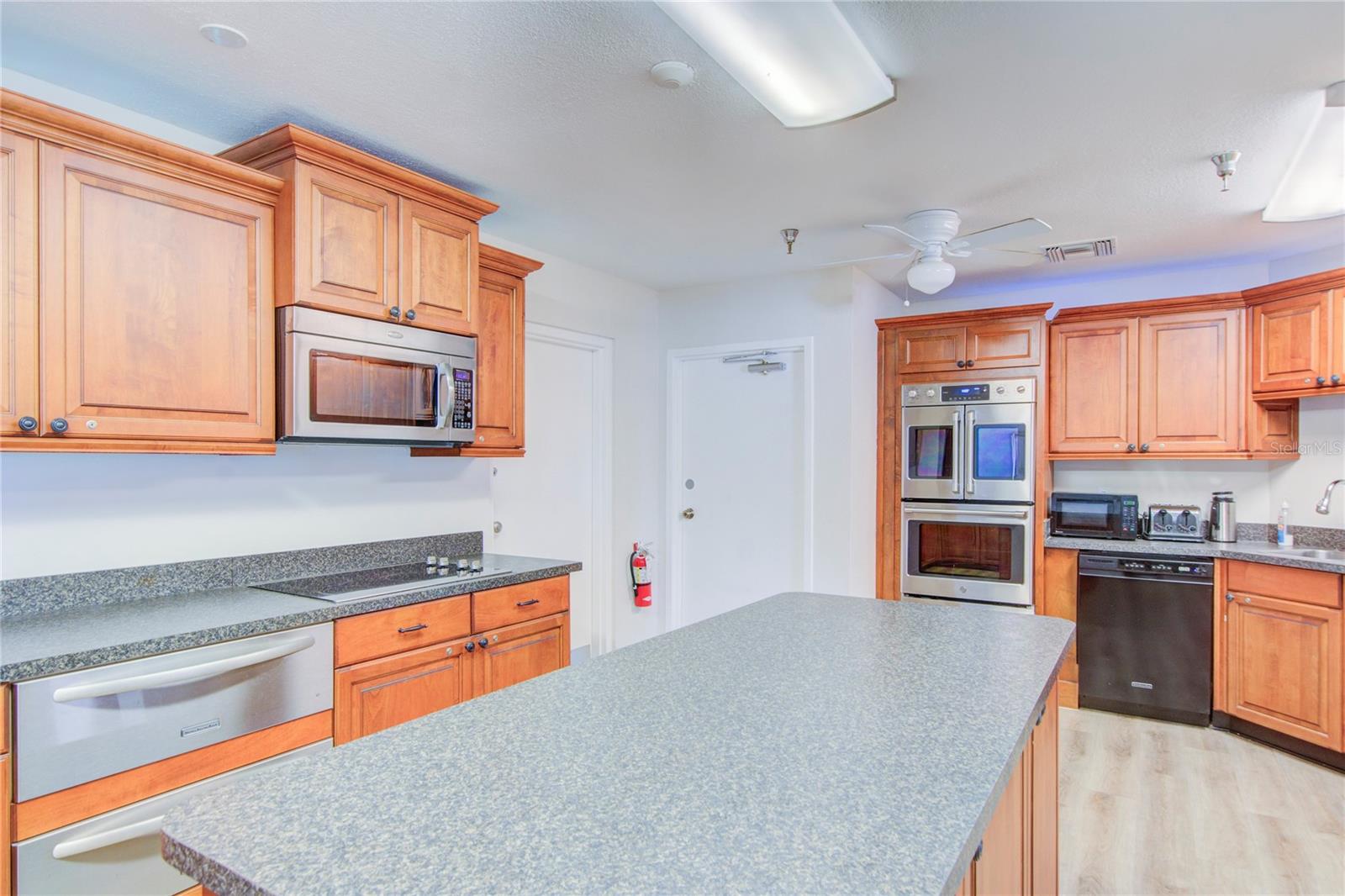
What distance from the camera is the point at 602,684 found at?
130 centimetres

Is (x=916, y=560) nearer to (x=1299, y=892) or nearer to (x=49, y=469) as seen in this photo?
(x=1299, y=892)

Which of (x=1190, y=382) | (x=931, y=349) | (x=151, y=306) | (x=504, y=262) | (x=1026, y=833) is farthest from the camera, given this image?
(x=931, y=349)

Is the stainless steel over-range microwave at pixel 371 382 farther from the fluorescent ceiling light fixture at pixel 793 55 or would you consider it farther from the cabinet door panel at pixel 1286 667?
the cabinet door panel at pixel 1286 667

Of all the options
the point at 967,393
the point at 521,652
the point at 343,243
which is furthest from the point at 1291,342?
the point at 343,243

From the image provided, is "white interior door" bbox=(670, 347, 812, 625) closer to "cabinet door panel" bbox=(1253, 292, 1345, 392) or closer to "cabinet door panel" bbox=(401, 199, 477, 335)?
"cabinet door panel" bbox=(401, 199, 477, 335)

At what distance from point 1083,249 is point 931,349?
0.95 metres

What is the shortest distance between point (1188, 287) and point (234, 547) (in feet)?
16.2

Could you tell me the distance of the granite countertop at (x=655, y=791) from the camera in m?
0.72

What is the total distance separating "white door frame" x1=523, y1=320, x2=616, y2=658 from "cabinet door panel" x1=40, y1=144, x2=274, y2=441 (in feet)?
7.01

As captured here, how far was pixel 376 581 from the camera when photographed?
254cm

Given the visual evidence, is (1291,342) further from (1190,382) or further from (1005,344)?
(1005,344)

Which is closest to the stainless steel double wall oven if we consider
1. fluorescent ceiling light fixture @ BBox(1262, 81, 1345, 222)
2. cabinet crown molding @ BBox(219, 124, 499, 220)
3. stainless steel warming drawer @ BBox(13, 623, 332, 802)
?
fluorescent ceiling light fixture @ BBox(1262, 81, 1345, 222)

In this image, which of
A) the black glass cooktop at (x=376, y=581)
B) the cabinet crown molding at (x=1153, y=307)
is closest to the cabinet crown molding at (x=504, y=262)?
the black glass cooktop at (x=376, y=581)

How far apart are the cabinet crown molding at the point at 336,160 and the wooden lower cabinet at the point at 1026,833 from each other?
247 centimetres
